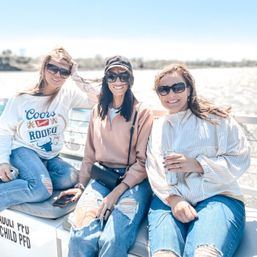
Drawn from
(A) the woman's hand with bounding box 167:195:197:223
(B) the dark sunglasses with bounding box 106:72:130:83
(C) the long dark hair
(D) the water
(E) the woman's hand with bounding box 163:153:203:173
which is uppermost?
(B) the dark sunglasses with bounding box 106:72:130:83

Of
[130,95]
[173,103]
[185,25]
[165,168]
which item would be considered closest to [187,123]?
[173,103]

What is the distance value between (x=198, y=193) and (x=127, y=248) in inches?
14.8

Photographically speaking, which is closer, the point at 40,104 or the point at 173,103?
the point at 173,103

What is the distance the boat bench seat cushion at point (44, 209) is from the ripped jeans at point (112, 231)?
0.22 m

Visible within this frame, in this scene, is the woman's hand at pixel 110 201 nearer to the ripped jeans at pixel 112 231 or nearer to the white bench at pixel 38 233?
the ripped jeans at pixel 112 231

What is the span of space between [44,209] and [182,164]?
76 cm

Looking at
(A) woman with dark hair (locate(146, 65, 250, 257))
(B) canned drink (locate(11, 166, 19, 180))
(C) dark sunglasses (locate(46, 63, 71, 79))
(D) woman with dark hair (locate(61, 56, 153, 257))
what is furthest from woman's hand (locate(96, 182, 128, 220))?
(C) dark sunglasses (locate(46, 63, 71, 79))

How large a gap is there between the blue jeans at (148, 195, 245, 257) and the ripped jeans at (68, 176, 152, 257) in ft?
0.27

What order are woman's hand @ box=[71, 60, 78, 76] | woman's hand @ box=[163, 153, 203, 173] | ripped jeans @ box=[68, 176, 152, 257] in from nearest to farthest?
ripped jeans @ box=[68, 176, 152, 257]
woman's hand @ box=[163, 153, 203, 173]
woman's hand @ box=[71, 60, 78, 76]

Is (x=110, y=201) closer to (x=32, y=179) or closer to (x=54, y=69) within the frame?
(x=32, y=179)

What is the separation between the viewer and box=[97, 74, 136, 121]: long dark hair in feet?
5.27

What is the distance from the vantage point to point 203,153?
4.65 ft

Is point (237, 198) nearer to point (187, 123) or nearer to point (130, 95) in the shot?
point (187, 123)

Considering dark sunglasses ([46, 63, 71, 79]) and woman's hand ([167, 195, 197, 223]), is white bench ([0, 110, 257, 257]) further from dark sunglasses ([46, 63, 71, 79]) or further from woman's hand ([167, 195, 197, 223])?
dark sunglasses ([46, 63, 71, 79])
